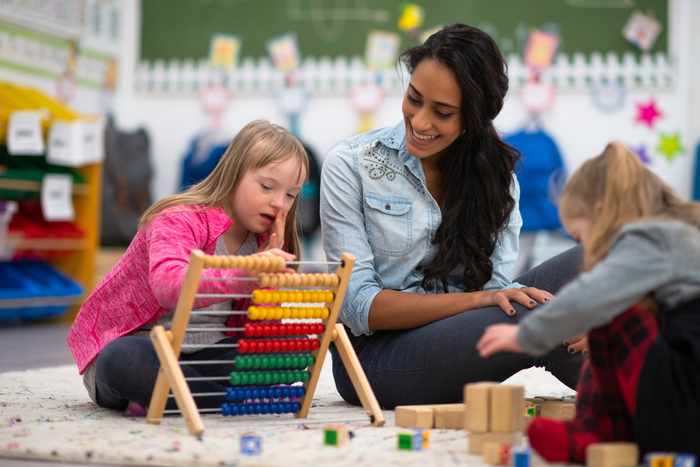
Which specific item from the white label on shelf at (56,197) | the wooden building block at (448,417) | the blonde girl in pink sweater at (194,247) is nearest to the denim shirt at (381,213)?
the blonde girl in pink sweater at (194,247)

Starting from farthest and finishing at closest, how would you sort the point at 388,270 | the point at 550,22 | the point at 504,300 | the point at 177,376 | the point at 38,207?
the point at 550,22 < the point at 38,207 < the point at 388,270 < the point at 504,300 < the point at 177,376

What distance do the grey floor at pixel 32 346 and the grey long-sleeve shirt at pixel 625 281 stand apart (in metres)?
1.96

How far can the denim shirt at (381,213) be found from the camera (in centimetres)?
231

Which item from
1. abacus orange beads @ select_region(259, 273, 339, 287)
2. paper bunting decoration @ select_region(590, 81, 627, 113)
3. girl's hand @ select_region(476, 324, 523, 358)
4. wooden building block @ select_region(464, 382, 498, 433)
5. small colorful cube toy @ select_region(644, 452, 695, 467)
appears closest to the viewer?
small colorful cube toy @ select_region(644, 452, 695, 467)

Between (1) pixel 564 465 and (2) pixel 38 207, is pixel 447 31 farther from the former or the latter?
(2) pixel 38 207

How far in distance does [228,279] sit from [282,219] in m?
0.26

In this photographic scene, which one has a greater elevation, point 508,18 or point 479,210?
point 508,18

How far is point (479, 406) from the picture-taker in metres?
1.68

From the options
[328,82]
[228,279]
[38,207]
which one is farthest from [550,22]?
[228,279]

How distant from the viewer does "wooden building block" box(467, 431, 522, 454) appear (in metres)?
1.67

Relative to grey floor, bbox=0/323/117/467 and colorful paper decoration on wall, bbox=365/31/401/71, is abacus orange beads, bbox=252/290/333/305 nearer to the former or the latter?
grey floor, bbox=0/323/117/467

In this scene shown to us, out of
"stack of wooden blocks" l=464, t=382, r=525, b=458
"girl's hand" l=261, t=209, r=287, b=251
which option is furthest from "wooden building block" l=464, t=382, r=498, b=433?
"girl's hand" l=261, t=209, r=287, b=251

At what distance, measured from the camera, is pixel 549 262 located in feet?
7.92

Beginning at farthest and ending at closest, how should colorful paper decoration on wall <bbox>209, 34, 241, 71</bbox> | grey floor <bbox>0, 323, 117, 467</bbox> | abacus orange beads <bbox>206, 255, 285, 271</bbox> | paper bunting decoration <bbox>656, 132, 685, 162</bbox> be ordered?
colorful paper decoration on wall <bbox>209, 34, 241, 71</bbox> < paper bunting decoration <bbox>656, 132, 685, 162</bbox> < grey floor <bbox>0, 323, 117, 467</bbox> < abacus orange beads <bbox>206, 255, 285, 271</bbox>
